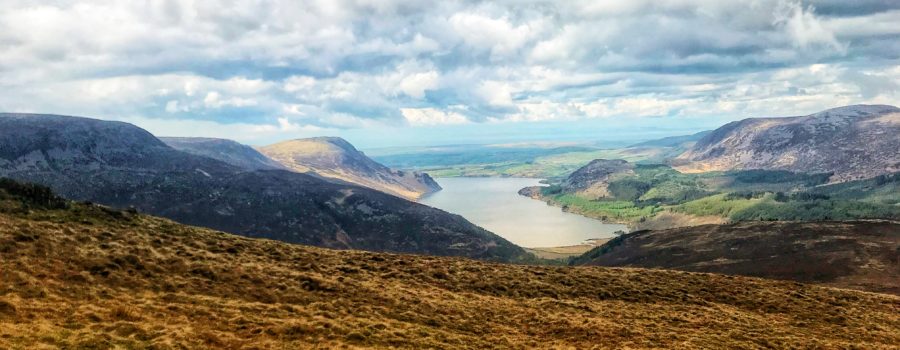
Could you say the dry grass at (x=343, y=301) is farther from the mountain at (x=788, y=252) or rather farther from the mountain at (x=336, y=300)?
the mountain at (x=788, y=252)

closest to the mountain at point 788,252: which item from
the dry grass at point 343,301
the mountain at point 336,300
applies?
the dry grass at point 343,301

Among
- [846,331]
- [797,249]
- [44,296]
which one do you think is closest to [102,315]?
[44,296]

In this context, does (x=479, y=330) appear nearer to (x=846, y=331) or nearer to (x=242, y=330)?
(x=242, y=330)

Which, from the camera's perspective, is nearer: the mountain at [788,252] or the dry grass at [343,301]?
the dry grass at [343,301]

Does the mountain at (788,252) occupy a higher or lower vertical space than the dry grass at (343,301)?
lower

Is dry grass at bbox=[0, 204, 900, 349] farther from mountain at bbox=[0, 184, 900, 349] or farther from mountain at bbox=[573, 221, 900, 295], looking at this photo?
mountain at bbox=[573, 221, 900, 295]

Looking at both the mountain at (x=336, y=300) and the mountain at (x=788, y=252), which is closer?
the mountain at (x=336, y=300)
